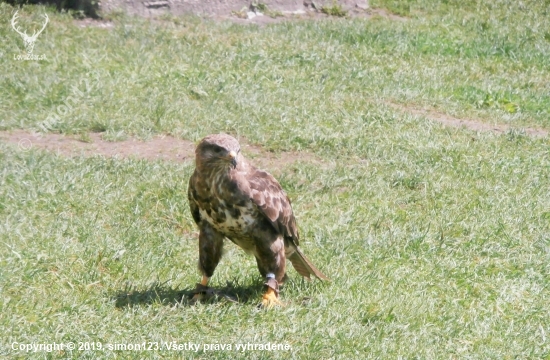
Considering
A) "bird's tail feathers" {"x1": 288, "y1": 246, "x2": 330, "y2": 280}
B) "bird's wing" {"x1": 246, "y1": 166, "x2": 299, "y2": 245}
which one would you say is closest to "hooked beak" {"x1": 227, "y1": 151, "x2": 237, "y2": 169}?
"bird's wing" {"x1": 246, "y1": 166, "x2": 299, "y2": 245}

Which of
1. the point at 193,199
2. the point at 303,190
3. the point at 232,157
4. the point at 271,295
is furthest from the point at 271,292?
the point at 303,190

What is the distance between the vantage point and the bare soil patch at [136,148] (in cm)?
862

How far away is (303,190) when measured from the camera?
26.9 feet

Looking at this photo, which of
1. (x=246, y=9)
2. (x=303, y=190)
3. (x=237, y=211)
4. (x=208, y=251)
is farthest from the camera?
(x=246, y=9)

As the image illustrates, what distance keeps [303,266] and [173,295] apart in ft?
2.90

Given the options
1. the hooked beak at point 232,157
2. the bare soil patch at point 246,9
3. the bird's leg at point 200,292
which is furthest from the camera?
the bare soil patch at point 246,9

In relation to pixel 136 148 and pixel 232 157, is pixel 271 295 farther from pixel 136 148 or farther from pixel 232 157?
pixel 136 148

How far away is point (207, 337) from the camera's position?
17.1 ft

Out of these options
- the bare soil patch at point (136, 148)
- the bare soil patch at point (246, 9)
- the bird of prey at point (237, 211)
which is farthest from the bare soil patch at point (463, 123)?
the bird of prey at point (237, 211)

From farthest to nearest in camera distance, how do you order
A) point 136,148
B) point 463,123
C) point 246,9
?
point 246,9 < point 463,123 < point 136,148

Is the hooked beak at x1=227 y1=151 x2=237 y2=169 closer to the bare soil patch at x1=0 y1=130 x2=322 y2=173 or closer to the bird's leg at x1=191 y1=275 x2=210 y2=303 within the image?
the bird's leg at x1=191 y1=275 x2=210 y2=303

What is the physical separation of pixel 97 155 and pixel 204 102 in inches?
80.1

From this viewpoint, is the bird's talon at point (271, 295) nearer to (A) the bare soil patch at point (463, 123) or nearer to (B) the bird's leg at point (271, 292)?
(B) the bird's leg at point (271, 292)

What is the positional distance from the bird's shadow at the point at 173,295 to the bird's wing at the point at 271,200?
46cm
